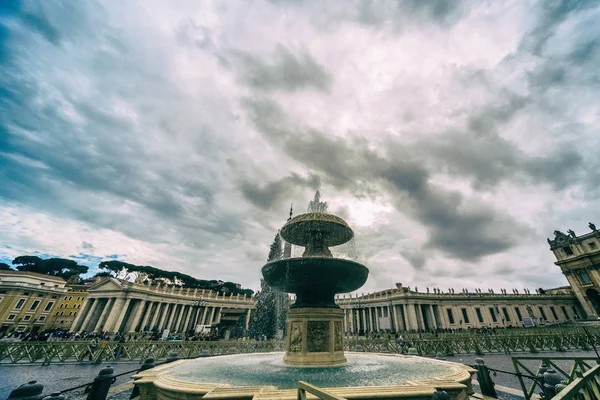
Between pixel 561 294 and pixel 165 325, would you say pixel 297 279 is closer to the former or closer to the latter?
pixel 165 325

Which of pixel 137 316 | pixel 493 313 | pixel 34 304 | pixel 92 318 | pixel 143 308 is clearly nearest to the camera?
pixel 137 316

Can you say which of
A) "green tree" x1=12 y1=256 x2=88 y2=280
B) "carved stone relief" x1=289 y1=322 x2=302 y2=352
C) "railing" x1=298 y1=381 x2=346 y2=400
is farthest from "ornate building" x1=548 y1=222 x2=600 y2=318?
"green tree" x1=12 y1=256 x2=88 y2=280

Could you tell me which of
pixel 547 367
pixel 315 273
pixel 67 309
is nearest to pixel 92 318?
pixel 67 309

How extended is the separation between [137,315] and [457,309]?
232 ft

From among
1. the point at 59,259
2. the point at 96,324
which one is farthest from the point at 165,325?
the point at 59,259

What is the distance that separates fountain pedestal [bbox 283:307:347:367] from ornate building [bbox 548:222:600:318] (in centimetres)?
6957

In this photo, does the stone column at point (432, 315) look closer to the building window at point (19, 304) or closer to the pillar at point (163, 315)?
the pillar at point (163, 315)

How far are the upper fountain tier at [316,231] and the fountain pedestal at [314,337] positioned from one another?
2.35 meters

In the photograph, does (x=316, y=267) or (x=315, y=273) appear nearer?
(x=316, y=267)

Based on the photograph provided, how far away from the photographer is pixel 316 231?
1079 cm

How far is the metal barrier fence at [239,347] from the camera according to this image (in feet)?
48.1

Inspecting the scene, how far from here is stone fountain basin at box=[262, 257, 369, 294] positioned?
27.5ft

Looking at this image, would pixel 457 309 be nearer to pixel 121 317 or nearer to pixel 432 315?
pixel 432 315

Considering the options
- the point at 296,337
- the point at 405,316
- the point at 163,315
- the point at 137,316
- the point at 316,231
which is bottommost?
the point at 296,337
